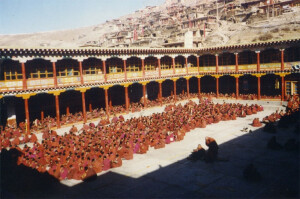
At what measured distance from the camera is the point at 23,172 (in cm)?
1316

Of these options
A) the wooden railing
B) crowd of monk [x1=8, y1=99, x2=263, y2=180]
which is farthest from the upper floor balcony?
crowd of monk [x1=8, y1=99, x2=263, y2=180]

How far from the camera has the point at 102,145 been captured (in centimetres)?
1520

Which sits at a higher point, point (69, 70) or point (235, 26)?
point (235, 26)

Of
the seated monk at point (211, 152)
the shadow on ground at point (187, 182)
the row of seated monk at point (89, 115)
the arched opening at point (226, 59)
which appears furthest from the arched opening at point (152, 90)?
the seated monk at point (211, 152)

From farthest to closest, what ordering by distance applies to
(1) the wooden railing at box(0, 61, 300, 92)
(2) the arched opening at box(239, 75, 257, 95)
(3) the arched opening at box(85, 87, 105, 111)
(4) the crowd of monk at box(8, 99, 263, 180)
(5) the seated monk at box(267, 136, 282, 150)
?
1. (2) the arched opening at box(239, 75, 257, 95)
2. (3) the arched opening at box(85, 87, 105, 111)
3. (1) the wooden railing at box(0, 61, 300, 92)
4. (5) the seated monk at box(267, 136, 282, 150)
5. (4) the crowd of monk at box(8, 99, 263, 180)

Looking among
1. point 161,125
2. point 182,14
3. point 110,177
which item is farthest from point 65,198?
point 182,14

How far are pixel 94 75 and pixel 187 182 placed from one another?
17.3m

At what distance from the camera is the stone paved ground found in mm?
10148

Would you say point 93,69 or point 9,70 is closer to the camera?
point 9,70

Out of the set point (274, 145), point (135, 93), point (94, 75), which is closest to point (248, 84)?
point (135, 93)

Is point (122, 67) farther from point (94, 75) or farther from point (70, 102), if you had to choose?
point (70, 102)

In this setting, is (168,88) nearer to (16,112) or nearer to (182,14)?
(16,112)

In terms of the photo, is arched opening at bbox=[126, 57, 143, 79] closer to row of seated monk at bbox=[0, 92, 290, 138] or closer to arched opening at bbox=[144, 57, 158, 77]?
arched opening at bbox=[144, 57, 158, 77]

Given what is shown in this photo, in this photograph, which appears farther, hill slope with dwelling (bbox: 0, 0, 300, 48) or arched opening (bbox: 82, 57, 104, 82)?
hill slope with dwelling (bbox: 0, 0, 300, 48)
